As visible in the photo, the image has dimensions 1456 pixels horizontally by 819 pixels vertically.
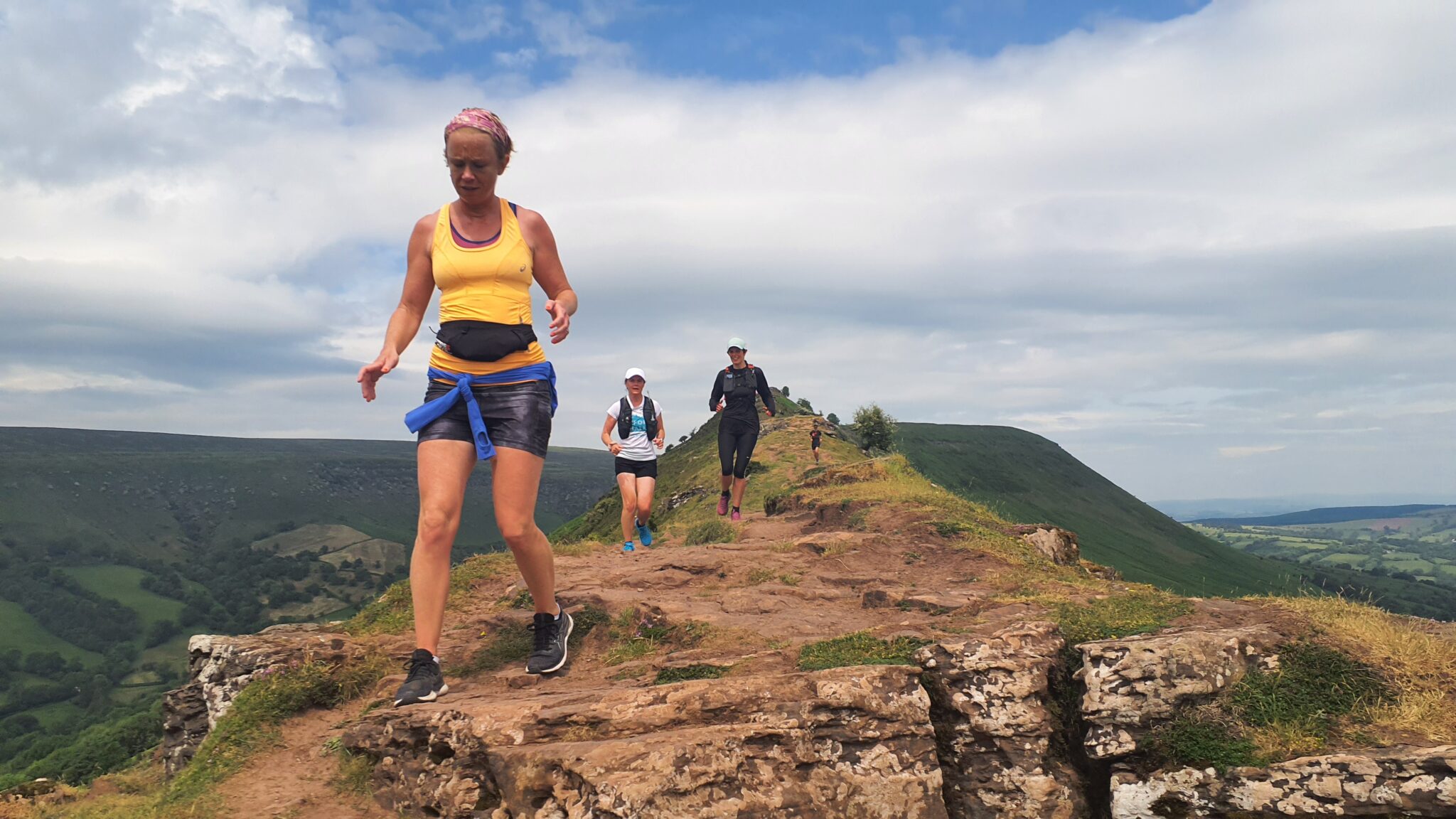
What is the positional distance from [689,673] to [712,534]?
912 centimetres

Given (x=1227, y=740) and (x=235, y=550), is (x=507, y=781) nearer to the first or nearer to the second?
(x=1227, y=740)

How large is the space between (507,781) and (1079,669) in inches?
136

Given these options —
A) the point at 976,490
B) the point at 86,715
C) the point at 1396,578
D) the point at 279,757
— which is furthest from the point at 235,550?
the point at 1396,578

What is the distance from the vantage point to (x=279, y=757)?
4.95 metres

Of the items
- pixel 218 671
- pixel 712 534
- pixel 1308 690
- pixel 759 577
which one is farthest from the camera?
pixel 712 534

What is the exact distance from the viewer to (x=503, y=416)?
4.81m

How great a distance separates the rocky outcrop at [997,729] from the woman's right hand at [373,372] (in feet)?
12.4

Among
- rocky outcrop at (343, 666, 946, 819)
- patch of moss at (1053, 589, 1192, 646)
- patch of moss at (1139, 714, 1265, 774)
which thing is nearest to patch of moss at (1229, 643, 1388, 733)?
patch of moss at (1139, 714, 1265, 774)

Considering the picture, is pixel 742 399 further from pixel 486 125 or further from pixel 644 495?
pixel 486 125

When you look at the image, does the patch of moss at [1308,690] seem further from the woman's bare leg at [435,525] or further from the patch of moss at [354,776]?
the patch of moss at [354,776]

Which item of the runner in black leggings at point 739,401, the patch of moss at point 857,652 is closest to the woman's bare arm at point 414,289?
the patch of moss at point 857,652

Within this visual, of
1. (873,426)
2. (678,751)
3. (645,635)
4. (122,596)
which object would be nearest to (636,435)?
(645,635)

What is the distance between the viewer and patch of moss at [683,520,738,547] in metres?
13.1

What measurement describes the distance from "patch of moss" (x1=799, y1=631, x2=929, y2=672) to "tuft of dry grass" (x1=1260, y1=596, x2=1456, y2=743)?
2.46 meters
